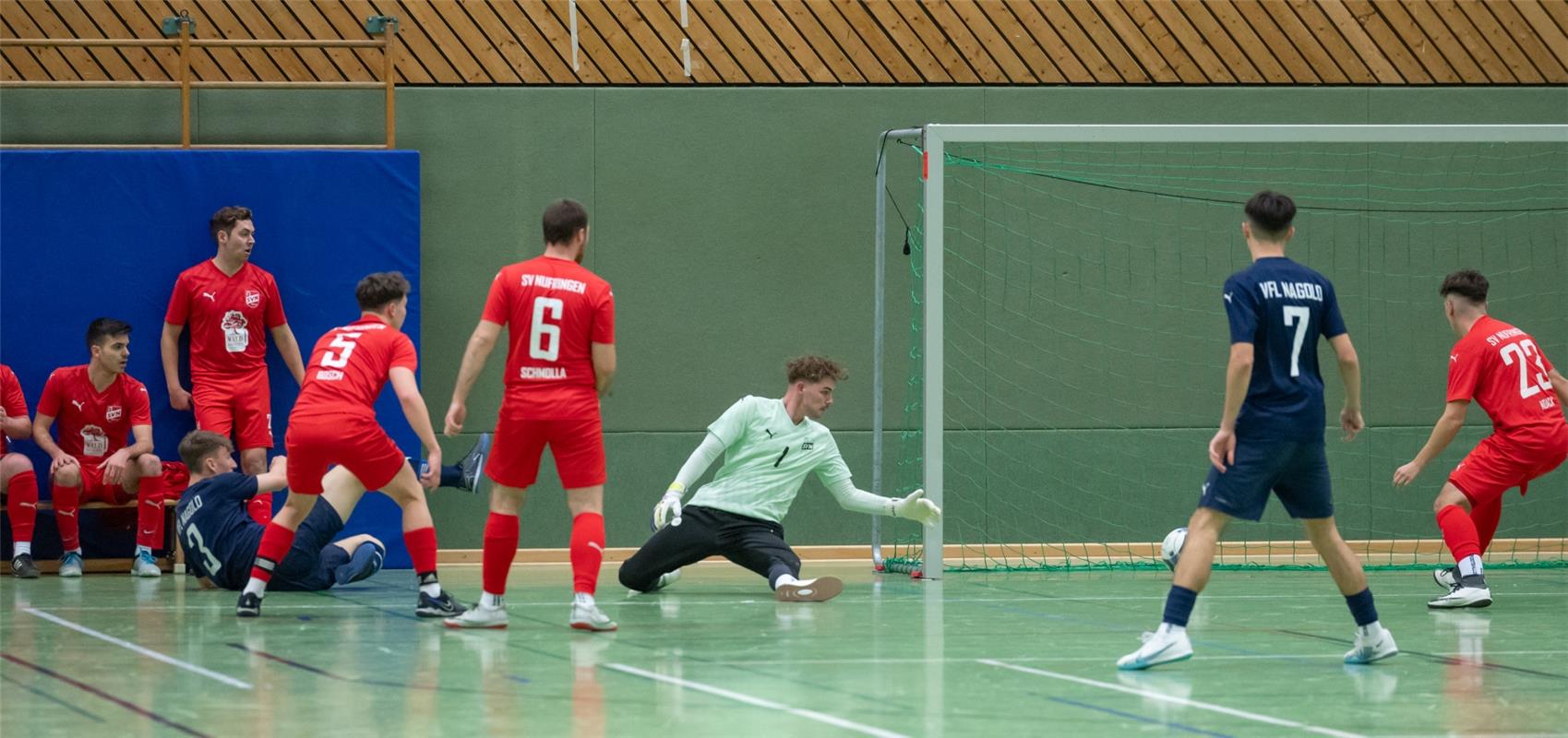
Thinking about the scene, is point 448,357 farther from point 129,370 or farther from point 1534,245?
point 1534,245

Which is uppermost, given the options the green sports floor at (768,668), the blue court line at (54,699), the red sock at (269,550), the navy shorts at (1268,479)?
the navy shorts at (1268,479)

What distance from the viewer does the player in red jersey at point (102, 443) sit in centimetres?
1091

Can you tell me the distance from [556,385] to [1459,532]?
4.99m

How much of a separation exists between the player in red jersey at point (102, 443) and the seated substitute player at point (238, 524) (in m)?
1.59

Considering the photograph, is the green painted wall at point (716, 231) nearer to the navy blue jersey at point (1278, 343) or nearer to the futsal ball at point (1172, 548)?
the futsal ball at point (1172, 548)

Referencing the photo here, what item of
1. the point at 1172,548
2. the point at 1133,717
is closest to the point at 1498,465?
the point at 1172,548

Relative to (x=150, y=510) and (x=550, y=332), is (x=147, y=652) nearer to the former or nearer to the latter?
(x=550, y=332)

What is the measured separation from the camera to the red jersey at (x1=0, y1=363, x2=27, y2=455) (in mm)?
11023

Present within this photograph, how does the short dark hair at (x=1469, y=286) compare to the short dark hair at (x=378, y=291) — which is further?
the short dark hair at (x=1469, y=286)

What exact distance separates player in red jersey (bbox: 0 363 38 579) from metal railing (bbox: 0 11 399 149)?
187cm

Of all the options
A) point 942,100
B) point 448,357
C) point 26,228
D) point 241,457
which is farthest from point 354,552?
point 942,100

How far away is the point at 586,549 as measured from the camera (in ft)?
24.8

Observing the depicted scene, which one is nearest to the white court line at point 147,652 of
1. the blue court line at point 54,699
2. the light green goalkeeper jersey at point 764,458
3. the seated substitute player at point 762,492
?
the blue court line at point 54,699

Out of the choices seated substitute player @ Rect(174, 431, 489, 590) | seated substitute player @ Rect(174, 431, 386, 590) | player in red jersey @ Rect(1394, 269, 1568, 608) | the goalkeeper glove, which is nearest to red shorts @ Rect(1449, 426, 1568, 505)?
player in red jersey @ Rect(1394, 269, 1568, 608)
